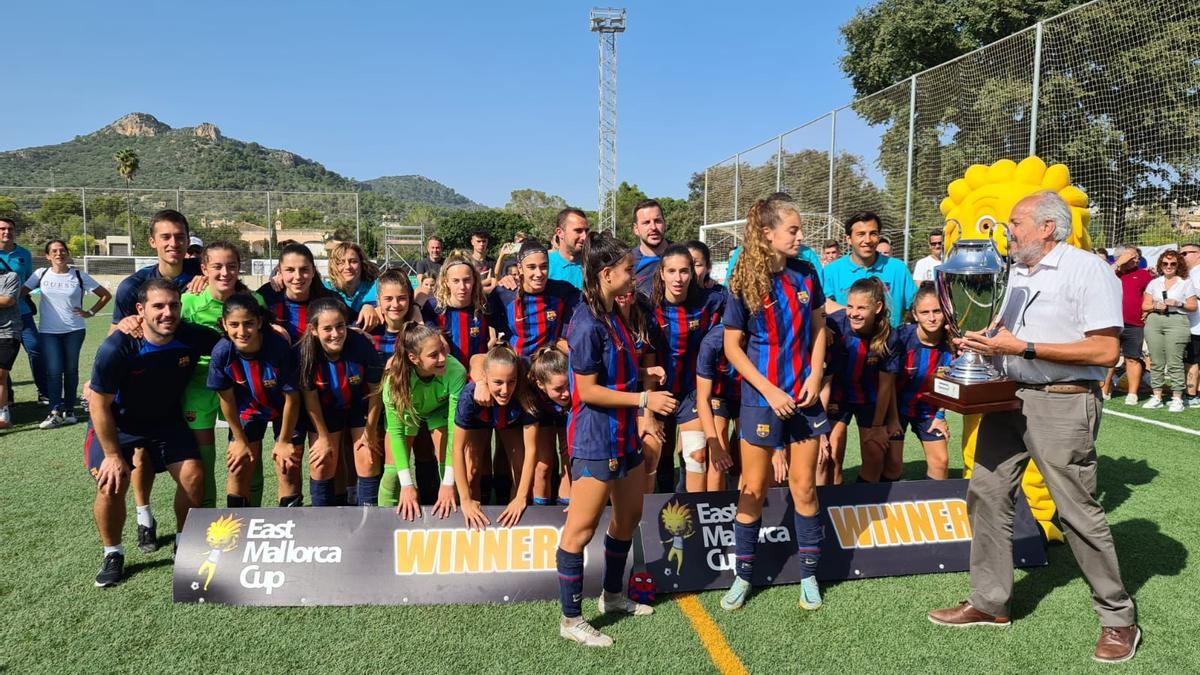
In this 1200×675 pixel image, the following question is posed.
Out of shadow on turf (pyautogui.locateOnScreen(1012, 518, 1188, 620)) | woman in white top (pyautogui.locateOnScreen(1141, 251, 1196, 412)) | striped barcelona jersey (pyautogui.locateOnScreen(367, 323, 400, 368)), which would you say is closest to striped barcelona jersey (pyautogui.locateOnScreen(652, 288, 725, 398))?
striped barcelona jersey (pyautogui.locateOnScreen(367, 323, 400, 368))

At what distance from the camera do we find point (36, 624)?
3191mm

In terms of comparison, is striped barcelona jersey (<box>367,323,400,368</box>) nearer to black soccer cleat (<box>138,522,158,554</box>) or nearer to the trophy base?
black soccer cleat (<box>138,522,158,554</box>)

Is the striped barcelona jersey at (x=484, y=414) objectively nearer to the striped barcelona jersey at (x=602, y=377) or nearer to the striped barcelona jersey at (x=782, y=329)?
the striped barcelona jersey at (x=602, y=377)

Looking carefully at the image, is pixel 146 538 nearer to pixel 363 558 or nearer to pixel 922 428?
pixel 363 558

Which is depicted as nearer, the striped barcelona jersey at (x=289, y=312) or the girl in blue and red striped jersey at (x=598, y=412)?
the girl in blue and red striped jersey at (x=598, y=412)

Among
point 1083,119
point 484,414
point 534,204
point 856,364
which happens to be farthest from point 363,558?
point 534,204

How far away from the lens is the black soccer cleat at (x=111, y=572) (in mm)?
3568

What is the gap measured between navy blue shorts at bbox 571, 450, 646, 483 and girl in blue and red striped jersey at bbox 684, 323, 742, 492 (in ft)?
2.12

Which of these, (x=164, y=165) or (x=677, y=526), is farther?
(x=164, y=165)

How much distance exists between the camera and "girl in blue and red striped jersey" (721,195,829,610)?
310 centimetres

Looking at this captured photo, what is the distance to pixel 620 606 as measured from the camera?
129 inches

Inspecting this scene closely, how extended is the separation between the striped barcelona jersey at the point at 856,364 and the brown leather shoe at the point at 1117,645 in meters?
1.68

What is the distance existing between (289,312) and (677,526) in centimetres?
262

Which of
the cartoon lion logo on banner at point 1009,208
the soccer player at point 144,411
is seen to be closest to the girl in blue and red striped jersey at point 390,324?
the soccer player at point 144,411
